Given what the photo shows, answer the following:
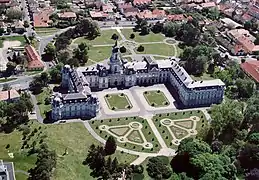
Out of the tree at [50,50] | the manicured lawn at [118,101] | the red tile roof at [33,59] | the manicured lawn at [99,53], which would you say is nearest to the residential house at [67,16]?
the manicured lawn at [99,53]

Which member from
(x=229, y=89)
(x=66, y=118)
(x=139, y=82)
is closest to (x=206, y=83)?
(x=229, y=89)

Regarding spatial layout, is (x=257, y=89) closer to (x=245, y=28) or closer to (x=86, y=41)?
(x=245, y=28)

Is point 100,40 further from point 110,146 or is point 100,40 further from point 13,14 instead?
point 110,146

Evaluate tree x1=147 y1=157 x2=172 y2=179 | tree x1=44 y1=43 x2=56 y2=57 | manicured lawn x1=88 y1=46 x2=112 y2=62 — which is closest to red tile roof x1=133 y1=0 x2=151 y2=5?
manicured lawn x1=88 y1=46 x2=112 y2=62

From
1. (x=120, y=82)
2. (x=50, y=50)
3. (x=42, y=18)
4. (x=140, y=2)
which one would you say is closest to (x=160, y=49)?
(x=120, y=82)

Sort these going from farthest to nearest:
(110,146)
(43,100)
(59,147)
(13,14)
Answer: (13,14), (43,100), (59,147), (110,146)
